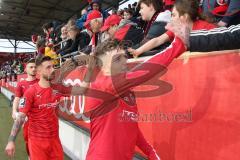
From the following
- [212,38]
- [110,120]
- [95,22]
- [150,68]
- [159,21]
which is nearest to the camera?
[212,38]

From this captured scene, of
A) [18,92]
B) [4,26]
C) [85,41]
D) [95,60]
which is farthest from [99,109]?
[4,26]

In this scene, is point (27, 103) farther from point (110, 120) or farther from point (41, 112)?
point (110, 120)

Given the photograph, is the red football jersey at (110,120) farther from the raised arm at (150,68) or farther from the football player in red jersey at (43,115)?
the football player in red jersey at (43,115)

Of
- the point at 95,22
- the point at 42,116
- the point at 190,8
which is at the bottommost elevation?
the point at 42,116

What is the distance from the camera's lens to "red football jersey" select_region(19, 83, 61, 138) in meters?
4.30

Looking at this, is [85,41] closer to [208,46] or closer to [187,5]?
[187,5]

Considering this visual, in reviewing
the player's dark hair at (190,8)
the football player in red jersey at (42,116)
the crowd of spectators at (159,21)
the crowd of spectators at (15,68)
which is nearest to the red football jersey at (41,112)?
the football player in red jersey at (42,116)

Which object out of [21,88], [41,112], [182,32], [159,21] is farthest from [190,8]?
[21,88]

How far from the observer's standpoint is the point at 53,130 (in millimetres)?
4402

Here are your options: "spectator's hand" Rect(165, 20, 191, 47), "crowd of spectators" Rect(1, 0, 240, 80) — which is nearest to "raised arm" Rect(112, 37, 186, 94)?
"spectator's hand" Rect(165, 20, 191, 47)

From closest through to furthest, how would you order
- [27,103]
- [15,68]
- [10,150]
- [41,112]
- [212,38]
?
[212,38] → [10,150] → [27,103] → [41,112] → [15,68]

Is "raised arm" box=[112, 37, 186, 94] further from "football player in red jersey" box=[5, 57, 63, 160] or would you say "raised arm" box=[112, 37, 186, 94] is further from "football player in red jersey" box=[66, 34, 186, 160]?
"football player in red jersey" box=[5, 57, 63, 160]

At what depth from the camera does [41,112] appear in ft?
14.3

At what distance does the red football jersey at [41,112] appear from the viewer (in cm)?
430
